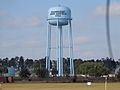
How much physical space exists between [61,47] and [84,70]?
43.8 metres

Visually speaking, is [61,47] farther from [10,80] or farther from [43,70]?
[10,80]

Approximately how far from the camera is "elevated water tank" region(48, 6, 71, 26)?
13288cm

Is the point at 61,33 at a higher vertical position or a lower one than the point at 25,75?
higher

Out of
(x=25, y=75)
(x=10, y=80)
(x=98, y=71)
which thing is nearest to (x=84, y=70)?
(x=98, y=71)

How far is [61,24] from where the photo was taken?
439 ft

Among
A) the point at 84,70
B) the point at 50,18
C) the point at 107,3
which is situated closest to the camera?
the point at 107,3

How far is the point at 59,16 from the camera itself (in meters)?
133

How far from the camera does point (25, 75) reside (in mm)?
149125

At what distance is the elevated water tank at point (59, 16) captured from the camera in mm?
132875

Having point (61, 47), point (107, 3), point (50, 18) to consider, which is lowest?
point (107, 3)

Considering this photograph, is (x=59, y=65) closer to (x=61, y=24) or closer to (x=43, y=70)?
(x=43, y=70)

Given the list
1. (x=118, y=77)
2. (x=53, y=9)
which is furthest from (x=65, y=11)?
(x=118, y=77)

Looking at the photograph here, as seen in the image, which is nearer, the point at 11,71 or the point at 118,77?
the point at 118,77

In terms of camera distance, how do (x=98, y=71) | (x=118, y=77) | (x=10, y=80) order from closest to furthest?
(x=10, y=80) → (x=118, y=77) → (x=98, y=71)
